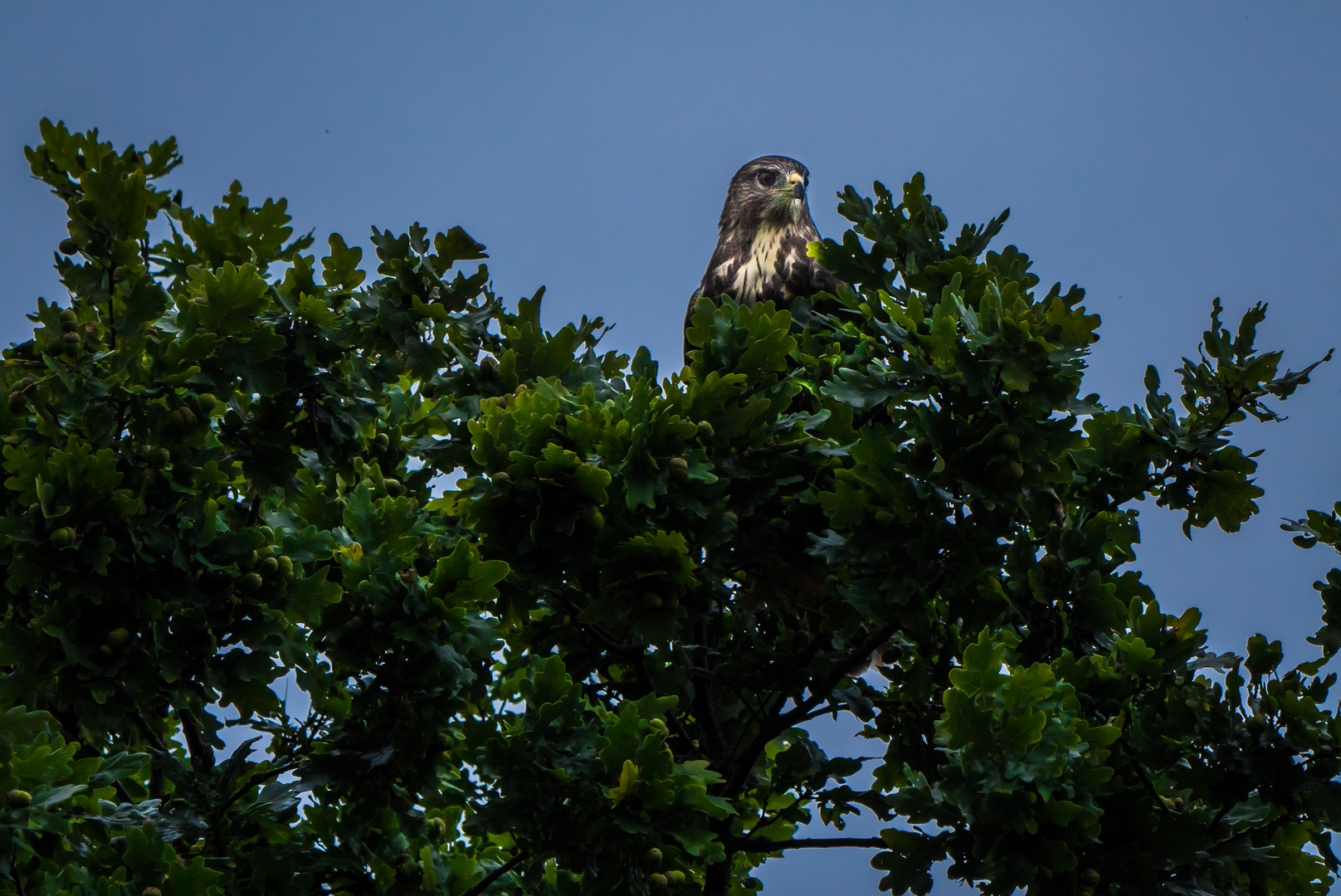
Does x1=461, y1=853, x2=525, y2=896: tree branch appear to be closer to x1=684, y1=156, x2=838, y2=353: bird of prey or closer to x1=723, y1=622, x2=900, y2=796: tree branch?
x1=723, y1=622, x2=900, y2=796: tree branch

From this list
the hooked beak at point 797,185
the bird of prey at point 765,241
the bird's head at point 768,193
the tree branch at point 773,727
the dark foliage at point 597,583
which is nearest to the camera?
the dark foliage at point 597,583

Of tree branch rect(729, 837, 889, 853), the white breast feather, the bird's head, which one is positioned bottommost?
tree branch rect(729, 837, 889, 853)

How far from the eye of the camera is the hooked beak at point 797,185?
946 cm

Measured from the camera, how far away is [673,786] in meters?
3.79

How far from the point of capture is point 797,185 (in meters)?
9.62

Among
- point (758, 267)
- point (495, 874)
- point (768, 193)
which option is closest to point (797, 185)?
point (768, 193)

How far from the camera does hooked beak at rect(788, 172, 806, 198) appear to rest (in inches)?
372

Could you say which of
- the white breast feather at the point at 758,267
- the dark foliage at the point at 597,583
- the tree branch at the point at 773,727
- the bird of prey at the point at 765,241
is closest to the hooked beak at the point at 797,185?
the bird of prey at the point at 765,241

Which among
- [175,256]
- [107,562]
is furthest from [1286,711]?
[175,256]

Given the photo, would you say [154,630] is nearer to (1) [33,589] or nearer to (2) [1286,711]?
(1) [33,589]

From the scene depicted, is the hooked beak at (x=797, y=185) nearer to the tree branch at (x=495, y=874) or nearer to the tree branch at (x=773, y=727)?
the tree branch at (x=773, y=727)

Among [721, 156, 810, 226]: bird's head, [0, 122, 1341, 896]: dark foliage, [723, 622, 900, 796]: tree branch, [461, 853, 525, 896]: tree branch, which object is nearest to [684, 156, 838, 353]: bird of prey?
[721, 156, 810, 226]: bird's head

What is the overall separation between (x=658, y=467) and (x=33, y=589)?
1998 millimetres

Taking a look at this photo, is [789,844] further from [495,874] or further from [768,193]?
[768,193]
